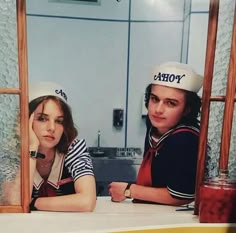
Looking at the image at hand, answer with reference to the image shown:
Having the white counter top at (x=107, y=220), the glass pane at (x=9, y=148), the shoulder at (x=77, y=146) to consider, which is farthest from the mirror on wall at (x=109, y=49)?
the white counter top at (x=107, y=220)

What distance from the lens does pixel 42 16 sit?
105 centimetres

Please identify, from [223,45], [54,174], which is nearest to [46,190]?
[54,174]

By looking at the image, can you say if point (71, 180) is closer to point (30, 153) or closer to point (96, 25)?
point (30, 153)

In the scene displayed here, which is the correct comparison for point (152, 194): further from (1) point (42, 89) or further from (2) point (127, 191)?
(1) point (42, 89)

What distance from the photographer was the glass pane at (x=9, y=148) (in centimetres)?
107

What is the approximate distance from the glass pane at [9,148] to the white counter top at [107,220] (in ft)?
0.22

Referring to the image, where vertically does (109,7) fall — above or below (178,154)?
above

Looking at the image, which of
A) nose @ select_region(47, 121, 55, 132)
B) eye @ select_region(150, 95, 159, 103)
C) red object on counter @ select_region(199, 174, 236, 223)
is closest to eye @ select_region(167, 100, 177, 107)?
eye @ select_region(150, 95, 159, 103)

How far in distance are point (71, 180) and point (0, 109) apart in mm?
328

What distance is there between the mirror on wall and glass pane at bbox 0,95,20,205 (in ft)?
0.40

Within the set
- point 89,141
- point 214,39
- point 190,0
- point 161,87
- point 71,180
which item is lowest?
point 71,180

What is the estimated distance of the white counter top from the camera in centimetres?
102

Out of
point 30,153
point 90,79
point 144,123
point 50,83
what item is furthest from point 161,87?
point 30,153

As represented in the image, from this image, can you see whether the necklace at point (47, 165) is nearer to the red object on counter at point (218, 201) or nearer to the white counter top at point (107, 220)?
the white counter top at point (107, 220)
